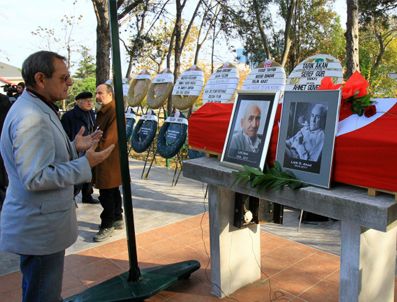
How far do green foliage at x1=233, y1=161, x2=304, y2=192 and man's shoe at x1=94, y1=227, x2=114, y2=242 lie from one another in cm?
216

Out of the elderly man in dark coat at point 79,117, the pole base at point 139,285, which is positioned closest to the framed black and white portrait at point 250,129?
the pole base at point 139,285

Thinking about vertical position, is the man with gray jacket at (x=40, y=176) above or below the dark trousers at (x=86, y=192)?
above

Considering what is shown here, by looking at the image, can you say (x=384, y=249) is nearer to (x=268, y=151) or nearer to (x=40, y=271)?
(x=268, y=151)

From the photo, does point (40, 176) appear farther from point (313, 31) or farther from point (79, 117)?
point (313, 31)

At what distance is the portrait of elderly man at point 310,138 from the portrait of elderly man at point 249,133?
0.25 metres

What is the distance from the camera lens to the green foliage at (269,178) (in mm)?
1888

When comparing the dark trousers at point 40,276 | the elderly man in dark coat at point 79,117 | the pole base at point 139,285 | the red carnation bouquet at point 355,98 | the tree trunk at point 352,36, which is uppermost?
the tree trunk at point 352,36

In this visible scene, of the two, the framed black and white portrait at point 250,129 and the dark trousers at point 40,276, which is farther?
the framed black and white portrait at point 250,129

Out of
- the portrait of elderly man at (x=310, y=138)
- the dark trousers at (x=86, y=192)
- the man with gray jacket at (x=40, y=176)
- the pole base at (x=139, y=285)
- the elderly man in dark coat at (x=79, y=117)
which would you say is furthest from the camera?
the dark trousers at (x=86, y=192)

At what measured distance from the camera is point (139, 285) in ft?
8.73

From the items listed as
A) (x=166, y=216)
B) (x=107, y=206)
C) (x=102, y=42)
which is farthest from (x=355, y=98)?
(x=102, y=42)

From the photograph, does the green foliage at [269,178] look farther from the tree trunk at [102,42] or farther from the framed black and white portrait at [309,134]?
the tree trunk at [102,42]

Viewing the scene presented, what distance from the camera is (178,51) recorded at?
11312mm

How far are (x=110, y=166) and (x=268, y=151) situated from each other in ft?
7.01
